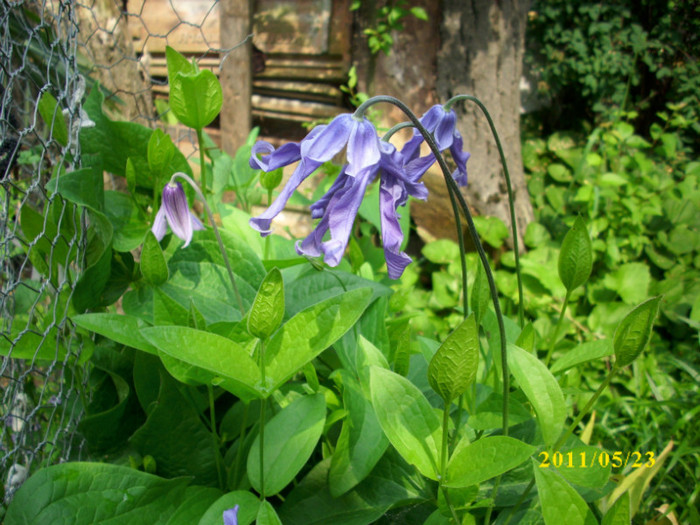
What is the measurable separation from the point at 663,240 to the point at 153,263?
86.7 inches

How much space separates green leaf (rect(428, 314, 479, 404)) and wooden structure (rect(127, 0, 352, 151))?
2.31m

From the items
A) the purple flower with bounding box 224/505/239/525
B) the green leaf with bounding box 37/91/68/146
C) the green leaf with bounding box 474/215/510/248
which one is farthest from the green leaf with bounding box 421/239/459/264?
the purple flower with bounding box 224/505/239/525

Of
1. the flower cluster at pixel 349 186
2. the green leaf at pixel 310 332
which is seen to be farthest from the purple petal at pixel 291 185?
the green leaf at pixel 310 332

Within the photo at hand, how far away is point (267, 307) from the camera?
2.13 ft

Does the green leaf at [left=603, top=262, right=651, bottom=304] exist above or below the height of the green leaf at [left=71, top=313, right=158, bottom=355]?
below

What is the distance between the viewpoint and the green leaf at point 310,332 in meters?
0.71

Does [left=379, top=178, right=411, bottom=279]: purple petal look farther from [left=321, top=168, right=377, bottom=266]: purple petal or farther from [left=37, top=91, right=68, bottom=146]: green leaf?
[left=37, top=91, right=68, bottom=146]: green leaf

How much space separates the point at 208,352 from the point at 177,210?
1.08ft


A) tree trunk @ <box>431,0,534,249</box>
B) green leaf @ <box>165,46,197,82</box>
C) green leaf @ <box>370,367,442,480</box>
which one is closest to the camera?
green leaf @ <box>370,367,442,480</box>

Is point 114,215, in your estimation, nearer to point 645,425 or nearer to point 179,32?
point 645,425

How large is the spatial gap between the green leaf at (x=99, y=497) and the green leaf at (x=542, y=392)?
1.62 feet

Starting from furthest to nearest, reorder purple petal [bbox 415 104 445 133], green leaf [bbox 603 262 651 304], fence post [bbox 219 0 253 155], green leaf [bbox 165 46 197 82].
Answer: fence post [bbox 219 0 253 155] → green leaf [bbox 603 262 651 304] → green leaf [bbox 165 46 197 82] → purple petal [bbox 415 104 445 133]

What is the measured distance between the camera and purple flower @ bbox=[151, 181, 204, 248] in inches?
35.0

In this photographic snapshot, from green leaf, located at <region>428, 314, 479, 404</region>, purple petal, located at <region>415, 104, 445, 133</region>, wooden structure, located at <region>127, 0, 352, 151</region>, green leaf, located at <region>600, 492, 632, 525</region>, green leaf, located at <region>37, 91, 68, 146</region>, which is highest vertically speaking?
wooden structure, located at <region>127, 0, 352, 151</region>
